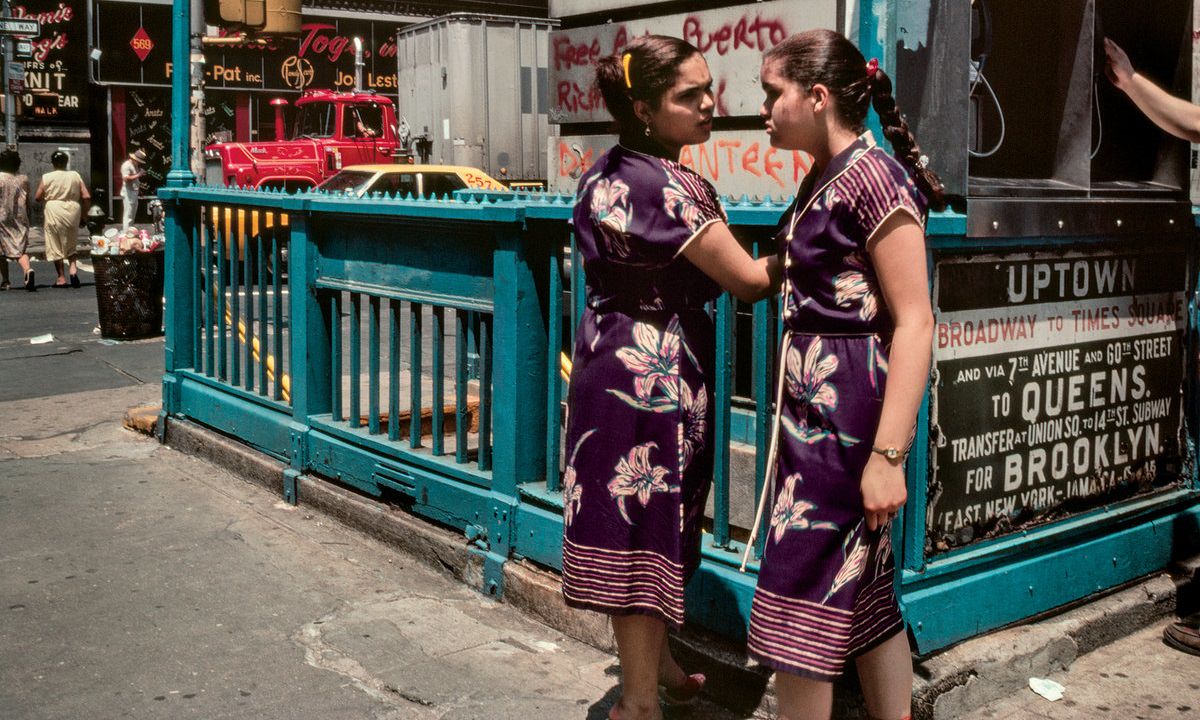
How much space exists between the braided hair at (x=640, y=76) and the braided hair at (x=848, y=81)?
353 mm

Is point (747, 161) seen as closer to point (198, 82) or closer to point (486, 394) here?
point (486, 394)

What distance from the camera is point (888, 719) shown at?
307 centimetres

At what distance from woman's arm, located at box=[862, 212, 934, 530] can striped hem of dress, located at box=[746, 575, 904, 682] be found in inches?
12.1

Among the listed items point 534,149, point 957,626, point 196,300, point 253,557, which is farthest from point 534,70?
point 957,626

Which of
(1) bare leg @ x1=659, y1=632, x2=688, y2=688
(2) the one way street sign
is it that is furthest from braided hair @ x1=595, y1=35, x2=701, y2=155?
(2) the one way street sign

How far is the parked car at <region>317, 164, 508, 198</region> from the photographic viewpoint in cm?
1723

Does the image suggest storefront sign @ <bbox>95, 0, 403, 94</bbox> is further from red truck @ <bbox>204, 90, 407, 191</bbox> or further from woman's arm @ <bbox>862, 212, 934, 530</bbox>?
woman's arm @ <bbox>862, 212, 934, 530</bbox>

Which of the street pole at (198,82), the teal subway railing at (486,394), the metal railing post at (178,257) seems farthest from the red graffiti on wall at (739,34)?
the street pole at (198,82)

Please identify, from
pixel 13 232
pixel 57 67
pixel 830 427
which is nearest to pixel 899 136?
pixel 830 427

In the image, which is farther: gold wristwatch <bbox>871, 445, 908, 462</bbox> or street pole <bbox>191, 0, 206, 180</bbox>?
street pole <bbox>191, 0, 206, 180</bbox>

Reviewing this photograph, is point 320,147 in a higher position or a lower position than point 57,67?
lower

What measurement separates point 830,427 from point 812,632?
0.46 meters

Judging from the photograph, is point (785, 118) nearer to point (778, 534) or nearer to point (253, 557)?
point (778, 534)

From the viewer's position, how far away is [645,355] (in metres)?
3.33
